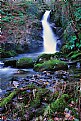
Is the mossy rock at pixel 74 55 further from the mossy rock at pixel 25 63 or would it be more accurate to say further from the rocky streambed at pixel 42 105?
Result: the rocky streambed at pixel 42 105

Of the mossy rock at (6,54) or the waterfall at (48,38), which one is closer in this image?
the mossy rock at (6,54)

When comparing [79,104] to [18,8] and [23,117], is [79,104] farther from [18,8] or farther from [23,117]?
[18,8]

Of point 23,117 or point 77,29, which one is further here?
point 77,29

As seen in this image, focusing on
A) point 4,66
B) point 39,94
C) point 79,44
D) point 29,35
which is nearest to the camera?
point 39,94

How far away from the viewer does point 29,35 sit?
15.2 meters

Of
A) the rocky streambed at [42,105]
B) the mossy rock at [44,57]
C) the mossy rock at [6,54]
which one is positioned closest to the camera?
the rocky streambed at [42,105]

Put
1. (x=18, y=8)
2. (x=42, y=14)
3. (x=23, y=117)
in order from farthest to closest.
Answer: (x=42, y=14)
(x=18, y=8)
(x=23, y=117)

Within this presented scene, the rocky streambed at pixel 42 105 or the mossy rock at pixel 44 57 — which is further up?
the mossy rock at pixel 44 57

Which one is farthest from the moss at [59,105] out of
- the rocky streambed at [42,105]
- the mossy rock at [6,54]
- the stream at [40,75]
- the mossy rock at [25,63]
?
the mossy rock at [6,54]

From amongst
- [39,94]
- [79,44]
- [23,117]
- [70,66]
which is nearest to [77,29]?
[79,44]

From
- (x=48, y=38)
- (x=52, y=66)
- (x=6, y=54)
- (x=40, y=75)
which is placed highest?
(x=48, y=38)

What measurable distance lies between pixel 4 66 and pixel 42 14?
1056cm

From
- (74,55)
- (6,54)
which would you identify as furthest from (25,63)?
(6,54)

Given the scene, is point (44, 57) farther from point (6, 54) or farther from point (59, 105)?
point (59, 105)
